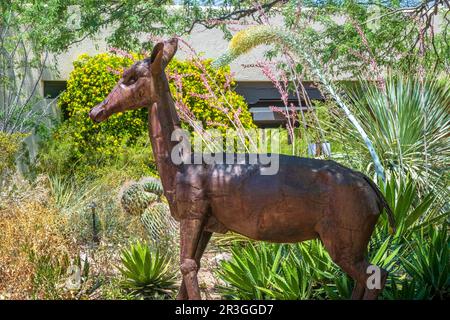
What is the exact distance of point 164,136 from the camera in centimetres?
503

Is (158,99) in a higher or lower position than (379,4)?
lower

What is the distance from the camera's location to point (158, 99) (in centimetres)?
502

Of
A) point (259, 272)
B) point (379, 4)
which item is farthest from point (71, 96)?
point (259, 272)

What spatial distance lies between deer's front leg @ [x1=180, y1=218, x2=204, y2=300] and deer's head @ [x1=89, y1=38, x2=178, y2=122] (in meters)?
0.91

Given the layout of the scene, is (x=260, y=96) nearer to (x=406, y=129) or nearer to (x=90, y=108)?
(x=90, y=108)

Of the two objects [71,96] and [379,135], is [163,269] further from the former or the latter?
[71,96]

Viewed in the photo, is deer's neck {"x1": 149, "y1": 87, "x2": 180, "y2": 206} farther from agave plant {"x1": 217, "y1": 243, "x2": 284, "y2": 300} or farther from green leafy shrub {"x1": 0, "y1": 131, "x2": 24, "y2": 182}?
green leafy shrub {"x1": 0, "y1": 131, "x2": 24, "y2": 182}

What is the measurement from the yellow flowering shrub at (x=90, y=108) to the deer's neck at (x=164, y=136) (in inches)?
337

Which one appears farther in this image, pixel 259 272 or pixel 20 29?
pixel 20 29

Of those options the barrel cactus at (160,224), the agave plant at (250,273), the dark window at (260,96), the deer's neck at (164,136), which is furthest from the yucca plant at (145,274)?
the dark window at (260,96)

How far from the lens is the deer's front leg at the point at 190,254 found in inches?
190

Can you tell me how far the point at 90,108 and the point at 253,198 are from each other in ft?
31.3

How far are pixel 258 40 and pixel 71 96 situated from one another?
26.5 feet

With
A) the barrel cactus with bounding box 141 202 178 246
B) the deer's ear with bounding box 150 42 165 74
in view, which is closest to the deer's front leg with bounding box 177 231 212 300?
the deer's ear with bounding box 150 42 165 74
